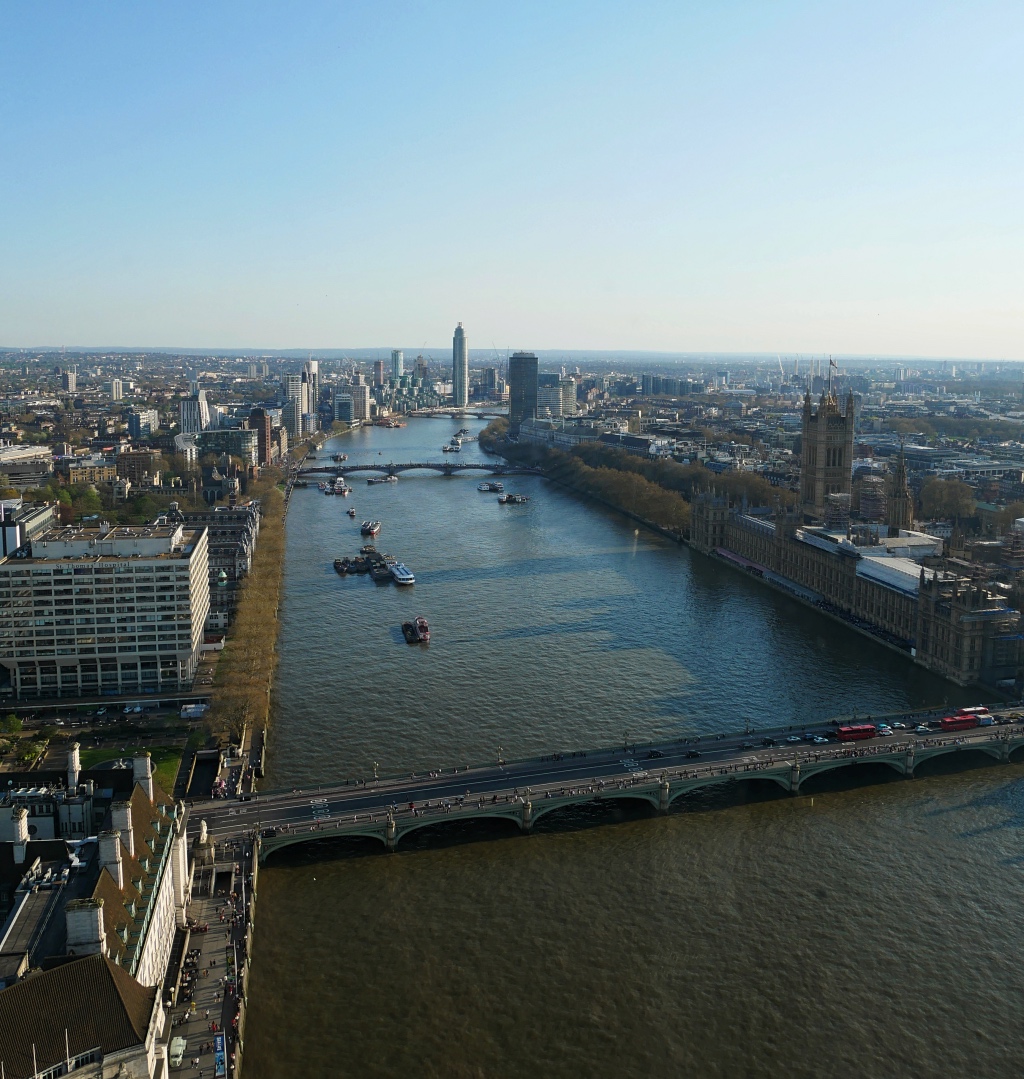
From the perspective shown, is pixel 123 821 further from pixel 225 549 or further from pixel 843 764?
pixel 225 549

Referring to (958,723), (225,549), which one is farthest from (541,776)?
(225,549)

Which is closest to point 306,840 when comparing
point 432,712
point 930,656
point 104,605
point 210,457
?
point 432,712

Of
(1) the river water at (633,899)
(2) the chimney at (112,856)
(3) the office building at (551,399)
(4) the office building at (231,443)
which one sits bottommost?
(1) the river water at (633,899)

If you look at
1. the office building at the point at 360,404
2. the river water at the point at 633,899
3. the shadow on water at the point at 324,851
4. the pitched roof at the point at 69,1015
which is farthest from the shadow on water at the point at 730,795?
the office building at the point at 360,404

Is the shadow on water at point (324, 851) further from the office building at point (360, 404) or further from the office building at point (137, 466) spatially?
the office building at point (360, 404)

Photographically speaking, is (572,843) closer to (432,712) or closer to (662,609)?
(432,712)
